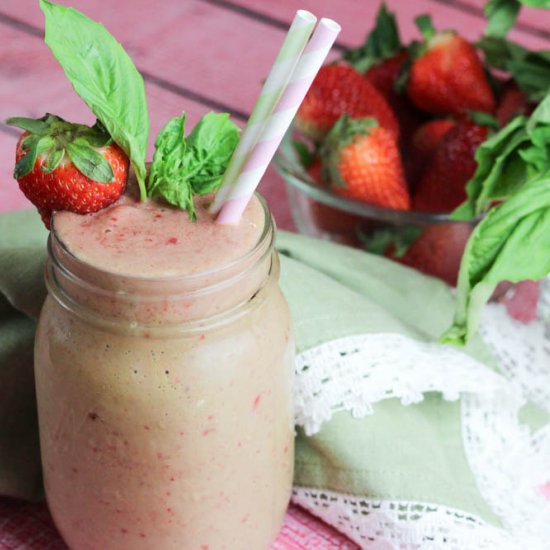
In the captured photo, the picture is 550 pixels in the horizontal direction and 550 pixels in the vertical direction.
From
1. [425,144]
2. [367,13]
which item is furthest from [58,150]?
[367,13]

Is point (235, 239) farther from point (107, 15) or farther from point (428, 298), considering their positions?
point (107, 15)

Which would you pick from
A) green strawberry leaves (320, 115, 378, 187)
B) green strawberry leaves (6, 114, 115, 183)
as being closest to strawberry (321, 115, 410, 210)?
green strawberry leaves (320, 115, 378, 187)

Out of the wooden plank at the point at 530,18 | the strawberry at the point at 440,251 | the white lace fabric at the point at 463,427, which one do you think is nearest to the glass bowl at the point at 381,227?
the strawberry at the point at 440,251

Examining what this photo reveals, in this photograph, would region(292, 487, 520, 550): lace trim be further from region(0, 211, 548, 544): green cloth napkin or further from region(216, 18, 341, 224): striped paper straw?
region(216, 18, 341, 224): striped paper straw

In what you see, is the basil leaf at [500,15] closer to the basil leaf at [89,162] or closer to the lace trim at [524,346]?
the lace trim at [524,346]

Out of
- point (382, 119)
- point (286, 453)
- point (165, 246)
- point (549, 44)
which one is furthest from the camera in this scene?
point (549, 44)

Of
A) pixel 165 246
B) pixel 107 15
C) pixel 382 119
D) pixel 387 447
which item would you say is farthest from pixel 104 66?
pixel 107 15

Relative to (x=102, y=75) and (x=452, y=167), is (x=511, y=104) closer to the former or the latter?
Answer: (x=452, y=167)
